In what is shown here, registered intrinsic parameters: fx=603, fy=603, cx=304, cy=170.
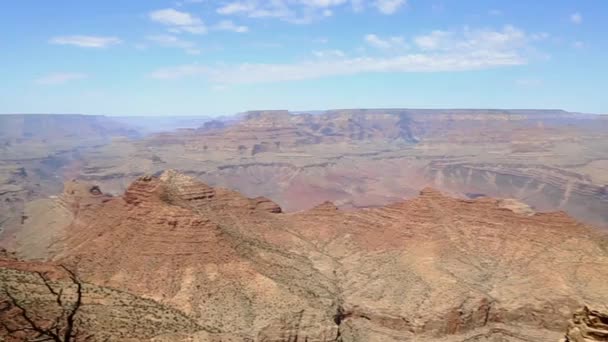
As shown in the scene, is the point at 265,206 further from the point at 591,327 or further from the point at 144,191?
the point at 591,327

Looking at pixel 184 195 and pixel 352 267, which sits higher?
pixel 184 195

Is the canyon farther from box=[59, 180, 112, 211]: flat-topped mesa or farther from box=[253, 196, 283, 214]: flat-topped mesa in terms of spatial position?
box=[59, 180, 112, 211]: flat-topped mesa

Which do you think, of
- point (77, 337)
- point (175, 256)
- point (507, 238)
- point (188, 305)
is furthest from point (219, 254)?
point (507, 238)

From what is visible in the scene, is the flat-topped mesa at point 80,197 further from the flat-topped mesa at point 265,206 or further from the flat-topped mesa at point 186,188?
the flat-topped mesa at point 265,206

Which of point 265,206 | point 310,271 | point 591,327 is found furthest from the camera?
point 265,206

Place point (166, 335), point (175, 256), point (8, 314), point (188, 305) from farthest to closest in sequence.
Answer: point (175, 256) → point (188, 305) → point (166, 335) → point (8, 314)

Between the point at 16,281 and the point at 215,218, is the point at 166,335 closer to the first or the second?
the point at 16,281

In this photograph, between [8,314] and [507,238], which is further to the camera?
[507,238]

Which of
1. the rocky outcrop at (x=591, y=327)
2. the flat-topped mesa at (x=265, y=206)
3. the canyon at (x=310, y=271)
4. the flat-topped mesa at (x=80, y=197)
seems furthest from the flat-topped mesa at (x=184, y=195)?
the rocky outcrop at (x=591, y=327)

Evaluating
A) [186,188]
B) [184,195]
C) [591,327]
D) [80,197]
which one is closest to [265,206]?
[186,188]
